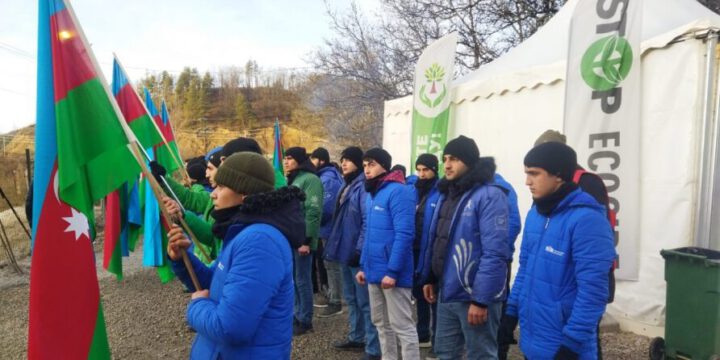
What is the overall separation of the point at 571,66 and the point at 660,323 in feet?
8.61

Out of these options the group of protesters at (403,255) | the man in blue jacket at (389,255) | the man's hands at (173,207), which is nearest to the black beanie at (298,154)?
the group of protesters at (403,255)

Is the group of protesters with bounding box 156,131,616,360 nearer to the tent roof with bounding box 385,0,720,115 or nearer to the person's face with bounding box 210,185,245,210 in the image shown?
the person's face with bounding box 210,185,245,210

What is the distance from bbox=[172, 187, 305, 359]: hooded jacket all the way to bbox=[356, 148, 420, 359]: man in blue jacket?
167cm

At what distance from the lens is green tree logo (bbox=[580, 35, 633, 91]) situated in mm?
4449

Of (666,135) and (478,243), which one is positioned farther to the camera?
(666,135)

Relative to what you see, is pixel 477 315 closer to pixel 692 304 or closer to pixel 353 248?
pixel 353 248

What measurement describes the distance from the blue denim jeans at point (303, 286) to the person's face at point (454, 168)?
233 centimetres

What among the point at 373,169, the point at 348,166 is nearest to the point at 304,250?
the point at 348,166

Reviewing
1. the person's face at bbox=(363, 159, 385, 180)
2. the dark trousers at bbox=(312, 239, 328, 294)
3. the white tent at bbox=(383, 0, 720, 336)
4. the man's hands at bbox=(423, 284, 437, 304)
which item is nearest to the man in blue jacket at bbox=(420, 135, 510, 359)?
the man's hands at bbox=(423, 284, 437, 304)

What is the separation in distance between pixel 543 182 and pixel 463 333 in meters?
1.20

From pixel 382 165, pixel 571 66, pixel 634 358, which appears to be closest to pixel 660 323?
pixel 634 358

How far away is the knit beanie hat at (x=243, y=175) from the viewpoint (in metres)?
1.89

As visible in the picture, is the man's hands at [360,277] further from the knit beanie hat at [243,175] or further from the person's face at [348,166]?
the knit beanie hat at [243,175]

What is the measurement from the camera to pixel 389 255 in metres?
3.57
